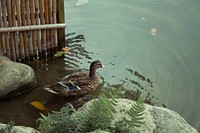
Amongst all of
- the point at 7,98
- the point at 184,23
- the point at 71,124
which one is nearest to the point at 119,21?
the point at 184,23

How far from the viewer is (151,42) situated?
25.2ft

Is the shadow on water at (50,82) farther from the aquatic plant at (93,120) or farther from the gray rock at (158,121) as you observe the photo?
the aquatic plant at (93,120)

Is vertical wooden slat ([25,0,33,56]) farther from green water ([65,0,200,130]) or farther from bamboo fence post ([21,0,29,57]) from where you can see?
green water ([65,0,200,130])

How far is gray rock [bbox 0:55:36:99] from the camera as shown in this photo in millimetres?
6035

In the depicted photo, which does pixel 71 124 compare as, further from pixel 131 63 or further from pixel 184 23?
pixel 184 23

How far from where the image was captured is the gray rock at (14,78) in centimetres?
604

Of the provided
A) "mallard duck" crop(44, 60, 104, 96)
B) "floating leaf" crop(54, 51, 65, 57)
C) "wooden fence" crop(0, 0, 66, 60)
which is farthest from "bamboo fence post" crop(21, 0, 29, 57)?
"mallard duck" crop(44, 60, 104, 96)

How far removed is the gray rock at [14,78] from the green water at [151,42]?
1.33m

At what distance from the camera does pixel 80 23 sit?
8.14 metres

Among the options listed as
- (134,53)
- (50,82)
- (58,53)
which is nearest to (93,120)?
(50,82)

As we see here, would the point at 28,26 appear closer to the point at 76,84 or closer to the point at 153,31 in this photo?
the point at 76,84

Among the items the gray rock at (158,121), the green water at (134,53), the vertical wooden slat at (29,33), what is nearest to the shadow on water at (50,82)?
the green water at (134,53)

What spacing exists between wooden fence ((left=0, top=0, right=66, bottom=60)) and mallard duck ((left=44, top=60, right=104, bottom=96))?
1.09 meters

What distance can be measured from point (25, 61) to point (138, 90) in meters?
2.10
